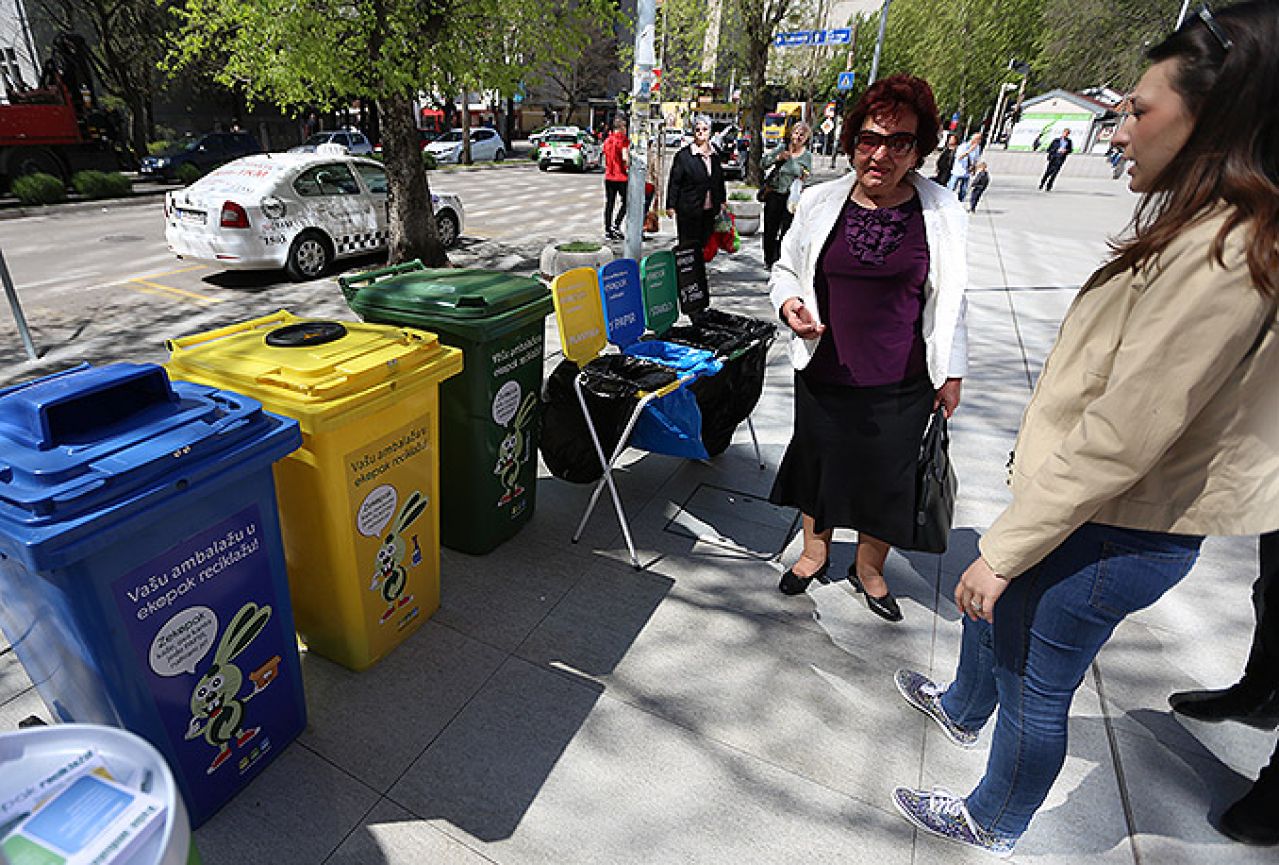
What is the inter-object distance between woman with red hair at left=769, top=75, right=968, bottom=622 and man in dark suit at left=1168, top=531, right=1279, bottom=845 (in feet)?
3.65

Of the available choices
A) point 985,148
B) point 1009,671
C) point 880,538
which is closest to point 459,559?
point 880,538

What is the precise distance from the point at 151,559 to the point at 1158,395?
2.16 metres

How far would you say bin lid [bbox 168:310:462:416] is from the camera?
2043mm

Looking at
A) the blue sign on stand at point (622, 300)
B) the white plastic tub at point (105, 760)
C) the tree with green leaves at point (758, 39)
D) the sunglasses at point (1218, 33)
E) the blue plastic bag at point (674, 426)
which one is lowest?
the blue plastic bag at point (674, 426)

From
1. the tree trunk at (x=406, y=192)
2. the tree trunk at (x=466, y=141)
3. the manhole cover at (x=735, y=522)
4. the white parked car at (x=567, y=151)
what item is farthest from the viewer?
the tree trunk at (x=466, y=141)

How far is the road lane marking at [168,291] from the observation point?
7.92 m

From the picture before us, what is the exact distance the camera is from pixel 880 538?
9.22 feet

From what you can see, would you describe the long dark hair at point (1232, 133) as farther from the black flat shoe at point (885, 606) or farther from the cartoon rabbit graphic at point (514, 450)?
the cartoon rabbit graphic at point (514, 450)

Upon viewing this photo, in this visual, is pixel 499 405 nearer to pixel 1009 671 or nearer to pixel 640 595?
pixel 640 595

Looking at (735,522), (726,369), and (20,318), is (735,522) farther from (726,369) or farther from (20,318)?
(20,318)

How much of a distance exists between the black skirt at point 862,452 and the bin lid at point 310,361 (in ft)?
4.80

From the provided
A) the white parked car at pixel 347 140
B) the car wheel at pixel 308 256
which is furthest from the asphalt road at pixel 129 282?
the white parked car at pixel 347 140

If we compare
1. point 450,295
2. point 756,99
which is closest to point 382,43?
point 450,295

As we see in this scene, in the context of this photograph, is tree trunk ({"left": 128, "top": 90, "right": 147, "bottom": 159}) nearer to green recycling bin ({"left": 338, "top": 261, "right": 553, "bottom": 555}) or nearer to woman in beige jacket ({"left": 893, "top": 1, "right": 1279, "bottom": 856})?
green recycling bin ({"left": 338, "top": 261, "right": 553, "bottom": 555})
